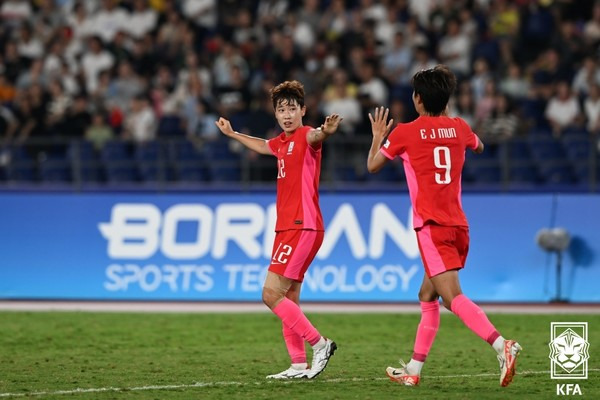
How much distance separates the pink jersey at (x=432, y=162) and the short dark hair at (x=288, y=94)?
0.97m

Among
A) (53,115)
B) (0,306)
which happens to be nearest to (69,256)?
(0,306)

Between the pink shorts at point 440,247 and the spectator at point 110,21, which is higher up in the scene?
the spectator at point 110,21

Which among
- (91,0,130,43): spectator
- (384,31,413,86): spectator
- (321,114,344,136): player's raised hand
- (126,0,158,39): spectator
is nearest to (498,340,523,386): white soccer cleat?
(321,114,344,136): player's raised hand

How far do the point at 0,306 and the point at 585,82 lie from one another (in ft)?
31.3

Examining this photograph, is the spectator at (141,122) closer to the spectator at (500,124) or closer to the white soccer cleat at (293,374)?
the spectator at (500,124)

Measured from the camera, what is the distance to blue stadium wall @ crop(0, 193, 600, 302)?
15734 mm

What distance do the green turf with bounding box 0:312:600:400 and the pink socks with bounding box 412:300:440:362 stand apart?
0.84 feet

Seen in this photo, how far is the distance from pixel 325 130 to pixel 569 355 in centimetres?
302

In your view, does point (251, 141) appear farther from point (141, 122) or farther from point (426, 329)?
point (141, 122)

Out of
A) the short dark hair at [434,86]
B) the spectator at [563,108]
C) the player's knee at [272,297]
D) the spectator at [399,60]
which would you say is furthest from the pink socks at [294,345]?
the spectator at [399,60]

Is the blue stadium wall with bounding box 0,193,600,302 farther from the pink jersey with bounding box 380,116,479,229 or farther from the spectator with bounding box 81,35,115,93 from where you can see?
the pink jersey with bounding box 380,116,479,229

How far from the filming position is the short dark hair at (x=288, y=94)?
941 cm

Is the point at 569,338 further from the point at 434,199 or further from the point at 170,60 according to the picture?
the point at 170,60

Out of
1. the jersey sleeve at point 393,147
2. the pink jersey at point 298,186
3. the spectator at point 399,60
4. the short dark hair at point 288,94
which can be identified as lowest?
the pink jersey at point 298,186
